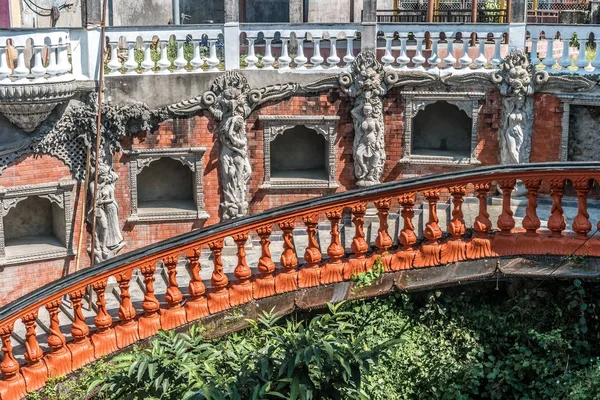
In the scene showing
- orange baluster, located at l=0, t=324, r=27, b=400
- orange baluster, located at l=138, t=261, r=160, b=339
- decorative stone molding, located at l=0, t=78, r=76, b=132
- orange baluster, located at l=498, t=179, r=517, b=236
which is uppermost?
decorative stone molding, located at l=0, t=78, r=76, b=132

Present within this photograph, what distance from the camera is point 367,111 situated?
16312 mm

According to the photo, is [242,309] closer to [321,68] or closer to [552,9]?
[321,68]

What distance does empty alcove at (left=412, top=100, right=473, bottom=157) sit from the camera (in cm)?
1753

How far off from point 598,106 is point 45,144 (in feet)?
26.5

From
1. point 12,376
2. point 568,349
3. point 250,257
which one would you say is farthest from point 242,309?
point 250,257

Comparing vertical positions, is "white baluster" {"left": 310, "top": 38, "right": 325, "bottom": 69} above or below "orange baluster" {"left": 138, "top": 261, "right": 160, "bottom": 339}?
above

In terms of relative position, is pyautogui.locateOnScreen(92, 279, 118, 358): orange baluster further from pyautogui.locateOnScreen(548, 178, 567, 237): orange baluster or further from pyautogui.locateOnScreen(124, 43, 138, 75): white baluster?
pyautogui.locateOnScreen(124, 43, 138, 75): white baluster

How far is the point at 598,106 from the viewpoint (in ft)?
51.5

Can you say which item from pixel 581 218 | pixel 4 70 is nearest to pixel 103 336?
pixel 581 218

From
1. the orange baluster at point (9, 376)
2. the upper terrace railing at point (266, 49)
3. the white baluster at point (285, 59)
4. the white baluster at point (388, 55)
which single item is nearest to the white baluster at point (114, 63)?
the upper terrace railing at point (266, 49)

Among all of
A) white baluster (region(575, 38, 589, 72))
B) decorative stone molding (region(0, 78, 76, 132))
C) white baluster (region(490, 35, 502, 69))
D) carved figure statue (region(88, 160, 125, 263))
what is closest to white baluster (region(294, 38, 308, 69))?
white baluster (region(490, 35, 502, 69))

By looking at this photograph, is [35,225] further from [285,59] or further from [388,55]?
[388,55]

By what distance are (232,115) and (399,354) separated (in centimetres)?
679

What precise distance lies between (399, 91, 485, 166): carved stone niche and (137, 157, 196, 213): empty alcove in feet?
11.4
